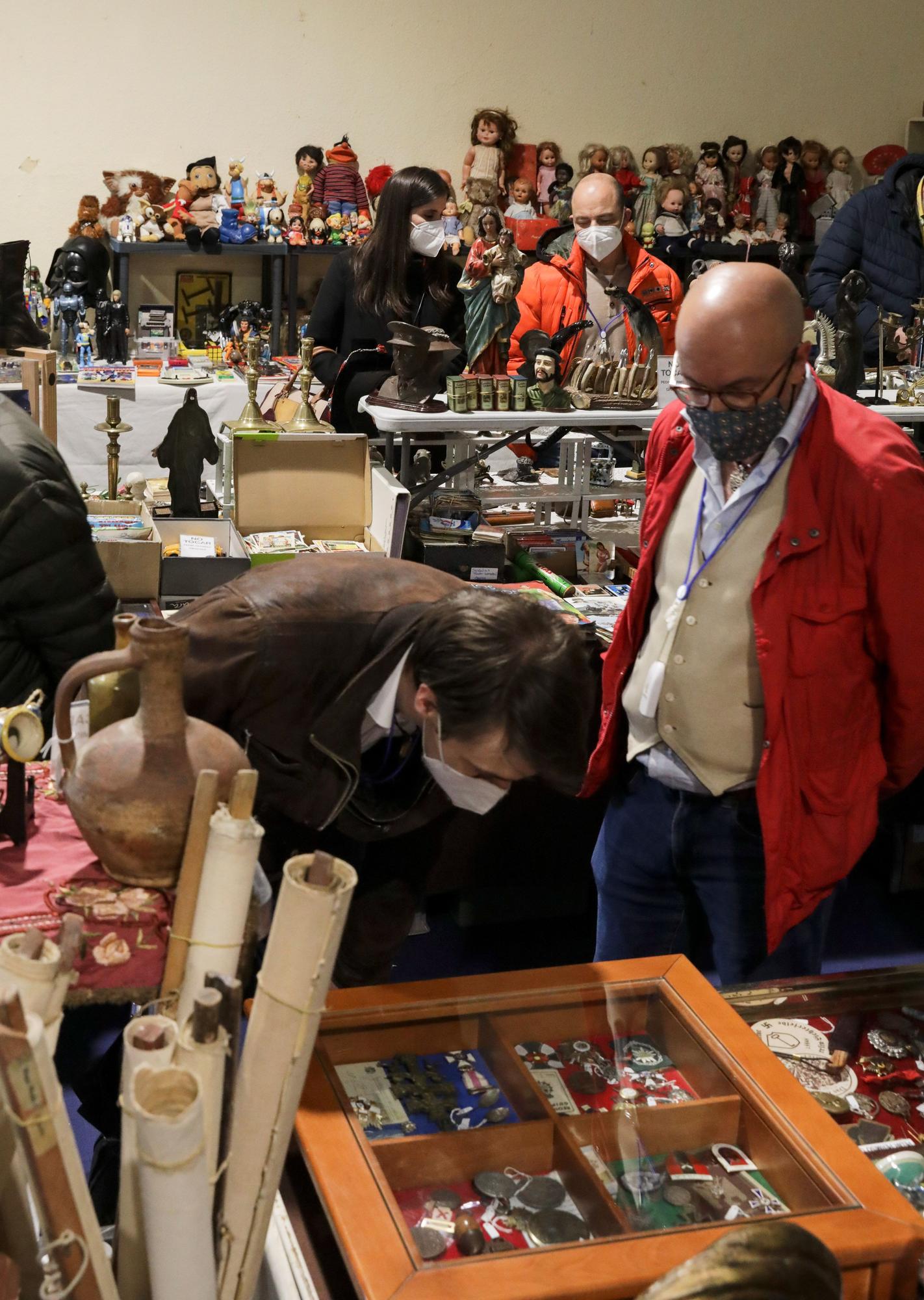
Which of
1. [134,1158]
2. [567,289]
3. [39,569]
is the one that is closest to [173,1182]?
[134,1158]

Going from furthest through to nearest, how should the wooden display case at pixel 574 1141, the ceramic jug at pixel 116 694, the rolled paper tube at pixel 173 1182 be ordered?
1. the ceramic jug at pixel 116 694
2. the wooden display case at pixel 574 1141
3. the rolled paper tube at pixel 173 1182

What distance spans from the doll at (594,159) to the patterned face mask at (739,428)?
21.8 feet

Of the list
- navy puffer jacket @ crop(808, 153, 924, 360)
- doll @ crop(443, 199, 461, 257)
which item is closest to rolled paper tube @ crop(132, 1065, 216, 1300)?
navy puffer jacket @ crop(808, 153, 924, 360)

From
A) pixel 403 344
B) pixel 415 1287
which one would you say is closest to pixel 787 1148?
pixel 415 1287

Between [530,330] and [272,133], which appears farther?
[272,133]

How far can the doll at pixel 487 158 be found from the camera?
818 cm

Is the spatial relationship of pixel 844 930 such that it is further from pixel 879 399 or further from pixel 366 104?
pixel 366 104

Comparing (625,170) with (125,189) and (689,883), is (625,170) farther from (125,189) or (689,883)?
(689,883)

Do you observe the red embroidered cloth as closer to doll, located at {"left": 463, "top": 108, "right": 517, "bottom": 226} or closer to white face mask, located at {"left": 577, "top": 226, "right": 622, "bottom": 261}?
white face mask, located at {"left": 577, "top": 226, "right": 622, "bottom": 261}

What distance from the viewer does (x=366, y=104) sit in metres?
8.16

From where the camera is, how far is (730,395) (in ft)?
7.16

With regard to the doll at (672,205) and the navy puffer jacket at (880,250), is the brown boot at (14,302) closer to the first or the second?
the navy puffer jacket at (880,250)

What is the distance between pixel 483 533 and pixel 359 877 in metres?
1.69

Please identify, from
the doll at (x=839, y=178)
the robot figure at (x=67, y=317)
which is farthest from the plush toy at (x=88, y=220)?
the doll at (x=839, y=178)
